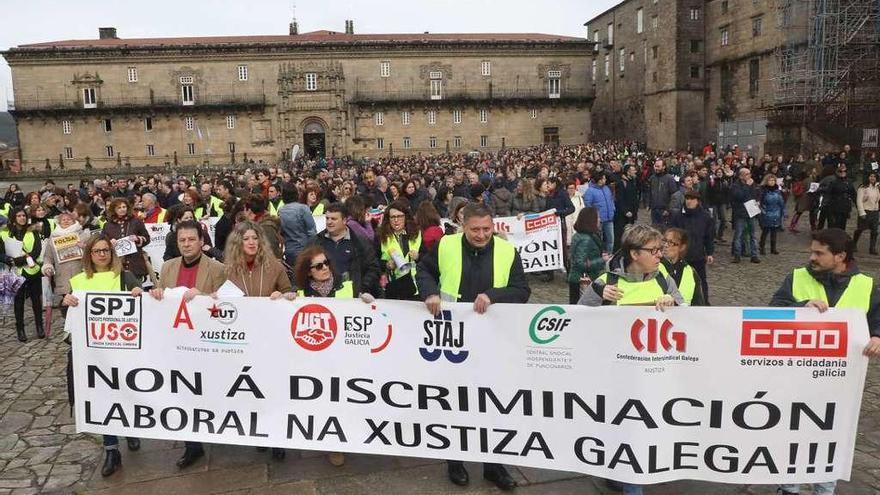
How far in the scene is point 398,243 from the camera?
6.57 metres

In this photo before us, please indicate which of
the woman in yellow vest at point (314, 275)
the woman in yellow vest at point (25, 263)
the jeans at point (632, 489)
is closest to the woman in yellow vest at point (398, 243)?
the woman in yellow vest at point (314, 275)

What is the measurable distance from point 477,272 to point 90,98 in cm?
5614

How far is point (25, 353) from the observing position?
25.0 feet

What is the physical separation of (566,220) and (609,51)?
5064 cm

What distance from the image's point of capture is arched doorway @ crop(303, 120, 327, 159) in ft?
173

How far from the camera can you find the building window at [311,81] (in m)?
51.6

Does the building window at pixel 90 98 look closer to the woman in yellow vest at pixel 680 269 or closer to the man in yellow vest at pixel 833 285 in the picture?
the woman in yellow vest at pixel 680 269

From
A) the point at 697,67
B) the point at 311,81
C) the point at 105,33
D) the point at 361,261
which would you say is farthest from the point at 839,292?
the point at 105,33

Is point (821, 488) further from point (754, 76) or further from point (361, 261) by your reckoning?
point (754, 76)

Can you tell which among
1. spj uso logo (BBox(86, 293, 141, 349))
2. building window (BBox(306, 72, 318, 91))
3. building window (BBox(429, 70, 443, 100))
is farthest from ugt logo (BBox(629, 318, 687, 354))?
building window (BBox(429, 70, 443, 100))

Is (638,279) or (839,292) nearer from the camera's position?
(839,292)

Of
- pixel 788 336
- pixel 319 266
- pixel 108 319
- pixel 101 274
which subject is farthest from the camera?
pixel 101 274

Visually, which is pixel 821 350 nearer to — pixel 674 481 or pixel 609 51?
pixel 674 481

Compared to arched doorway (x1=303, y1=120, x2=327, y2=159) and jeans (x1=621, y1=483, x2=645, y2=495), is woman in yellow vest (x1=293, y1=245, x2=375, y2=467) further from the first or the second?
arched doorway (x1=303, y1=120, x2=327, y2=159)
